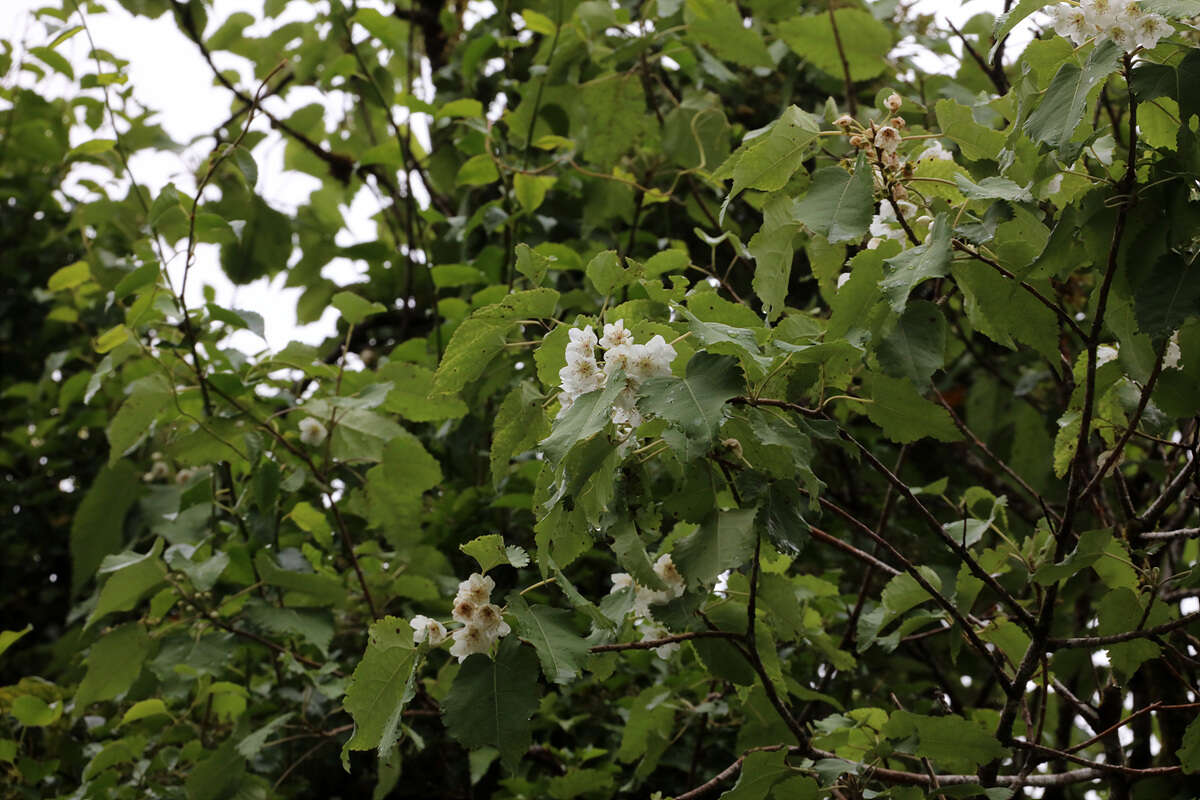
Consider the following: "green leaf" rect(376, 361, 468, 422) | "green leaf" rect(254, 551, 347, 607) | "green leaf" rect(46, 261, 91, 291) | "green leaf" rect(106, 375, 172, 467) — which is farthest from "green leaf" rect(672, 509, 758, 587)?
"green leaf" rect(46, 261, 91, 291)

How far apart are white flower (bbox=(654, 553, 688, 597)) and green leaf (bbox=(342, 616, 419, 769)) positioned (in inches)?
13.1

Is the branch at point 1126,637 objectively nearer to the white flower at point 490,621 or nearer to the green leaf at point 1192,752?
the green leaf at point 1192,752

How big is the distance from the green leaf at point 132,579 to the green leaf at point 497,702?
0.71 metres

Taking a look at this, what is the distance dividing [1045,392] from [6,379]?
3.09 m

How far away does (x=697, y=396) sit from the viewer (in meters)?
0.88

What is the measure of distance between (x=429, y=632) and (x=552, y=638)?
0.14 m

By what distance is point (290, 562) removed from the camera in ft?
6.03

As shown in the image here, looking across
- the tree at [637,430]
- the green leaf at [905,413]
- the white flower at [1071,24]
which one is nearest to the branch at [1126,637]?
the tree at [637,430]

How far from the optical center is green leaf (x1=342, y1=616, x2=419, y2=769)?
1.01m

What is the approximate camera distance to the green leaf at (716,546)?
3.19 feet

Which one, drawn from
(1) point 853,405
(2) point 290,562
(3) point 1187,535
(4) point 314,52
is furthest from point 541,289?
(4) point 314,52

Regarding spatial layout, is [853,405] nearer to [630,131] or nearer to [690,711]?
[690,711]

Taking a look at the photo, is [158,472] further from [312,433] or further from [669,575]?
[669,575]

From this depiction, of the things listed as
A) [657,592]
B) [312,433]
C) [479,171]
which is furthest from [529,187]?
[657,592]
